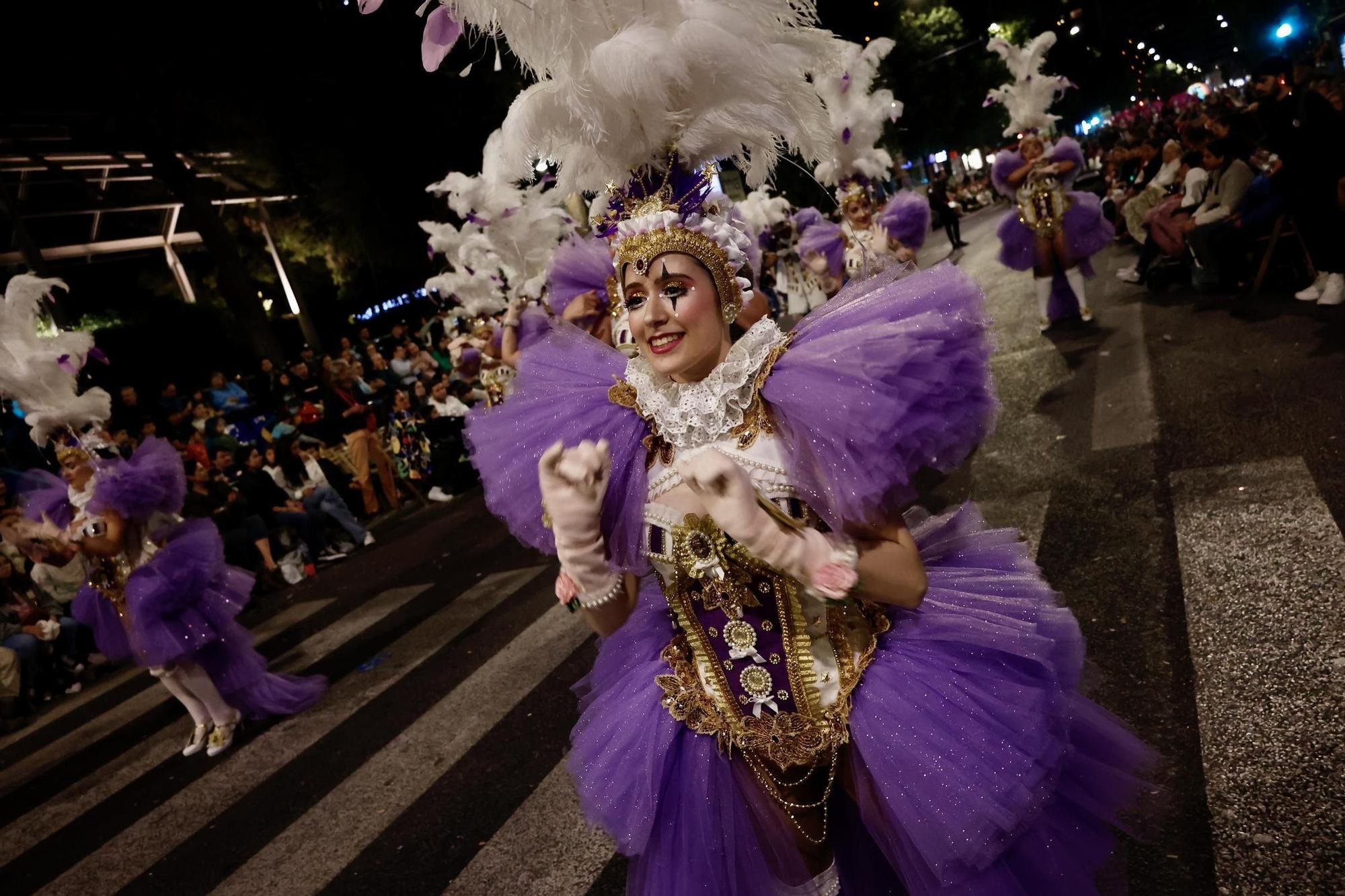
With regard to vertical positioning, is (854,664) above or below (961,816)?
above

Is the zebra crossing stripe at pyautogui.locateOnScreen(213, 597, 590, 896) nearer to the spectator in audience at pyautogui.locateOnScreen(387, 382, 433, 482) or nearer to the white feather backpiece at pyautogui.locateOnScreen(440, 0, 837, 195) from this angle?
the white feather backpiece at pyautogui.locateOnScreen(440, 0, 837, 195)

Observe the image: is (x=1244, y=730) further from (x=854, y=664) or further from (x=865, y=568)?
(x=865, y=568)

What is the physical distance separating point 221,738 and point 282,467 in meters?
6.09

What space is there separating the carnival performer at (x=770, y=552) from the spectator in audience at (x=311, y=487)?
9840 mm

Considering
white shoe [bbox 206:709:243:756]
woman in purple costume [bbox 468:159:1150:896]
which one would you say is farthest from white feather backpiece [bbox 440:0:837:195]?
white shoe [bbox 206:709:243:756]

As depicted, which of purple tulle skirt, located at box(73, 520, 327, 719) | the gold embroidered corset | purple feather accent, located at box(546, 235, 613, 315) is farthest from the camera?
purple tulle skirt, located at box(73, 520, 327, 719)

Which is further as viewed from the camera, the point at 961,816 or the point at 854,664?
the point at 854,664

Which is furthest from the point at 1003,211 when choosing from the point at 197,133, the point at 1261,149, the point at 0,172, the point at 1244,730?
the point at 1244,730

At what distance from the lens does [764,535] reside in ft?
5.42

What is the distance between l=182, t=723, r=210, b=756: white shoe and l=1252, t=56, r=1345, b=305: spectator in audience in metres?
10.0

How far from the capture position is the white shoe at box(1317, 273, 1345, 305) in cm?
748

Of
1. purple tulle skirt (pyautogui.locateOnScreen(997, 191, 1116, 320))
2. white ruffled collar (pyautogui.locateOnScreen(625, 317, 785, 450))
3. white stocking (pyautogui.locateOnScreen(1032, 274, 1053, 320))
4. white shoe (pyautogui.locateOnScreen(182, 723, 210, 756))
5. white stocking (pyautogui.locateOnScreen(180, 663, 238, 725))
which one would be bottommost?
white shoe (pyautogui.locateOnScreen(182, 723, 210, 756))

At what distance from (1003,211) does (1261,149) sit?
2581 cm

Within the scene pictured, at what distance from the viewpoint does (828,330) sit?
2.04m
